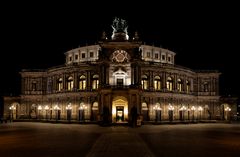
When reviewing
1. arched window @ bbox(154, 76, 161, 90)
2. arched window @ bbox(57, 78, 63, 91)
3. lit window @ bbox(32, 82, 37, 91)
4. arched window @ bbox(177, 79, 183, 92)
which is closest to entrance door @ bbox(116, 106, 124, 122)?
arched window @ bbox(154, 76, 161, 90)

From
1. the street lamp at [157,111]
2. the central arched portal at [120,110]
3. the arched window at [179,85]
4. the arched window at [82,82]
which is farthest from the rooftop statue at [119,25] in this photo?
the arched window at [179,85]

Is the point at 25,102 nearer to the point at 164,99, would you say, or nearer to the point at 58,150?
the point at 164,99

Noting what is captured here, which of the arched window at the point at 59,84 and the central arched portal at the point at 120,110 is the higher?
the arched window at the point at 59,84

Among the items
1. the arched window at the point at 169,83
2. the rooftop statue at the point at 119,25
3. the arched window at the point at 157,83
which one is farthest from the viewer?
the arched window at the point at 169,83

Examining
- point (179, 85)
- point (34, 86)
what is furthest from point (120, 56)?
point (34, 86)

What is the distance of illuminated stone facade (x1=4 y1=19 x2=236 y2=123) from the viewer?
68.9m

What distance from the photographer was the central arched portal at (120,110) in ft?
228

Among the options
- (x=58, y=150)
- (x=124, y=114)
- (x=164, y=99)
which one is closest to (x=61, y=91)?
(x=124, y=114)

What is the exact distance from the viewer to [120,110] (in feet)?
230

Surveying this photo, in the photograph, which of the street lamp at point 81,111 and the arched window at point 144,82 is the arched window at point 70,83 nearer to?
the street lamp at point 81,111

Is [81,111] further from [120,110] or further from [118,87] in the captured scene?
[118,87]

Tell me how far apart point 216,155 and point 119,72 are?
160 feet

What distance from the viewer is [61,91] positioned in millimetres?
81375

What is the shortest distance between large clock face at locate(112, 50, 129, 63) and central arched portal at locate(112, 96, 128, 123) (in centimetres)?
886
